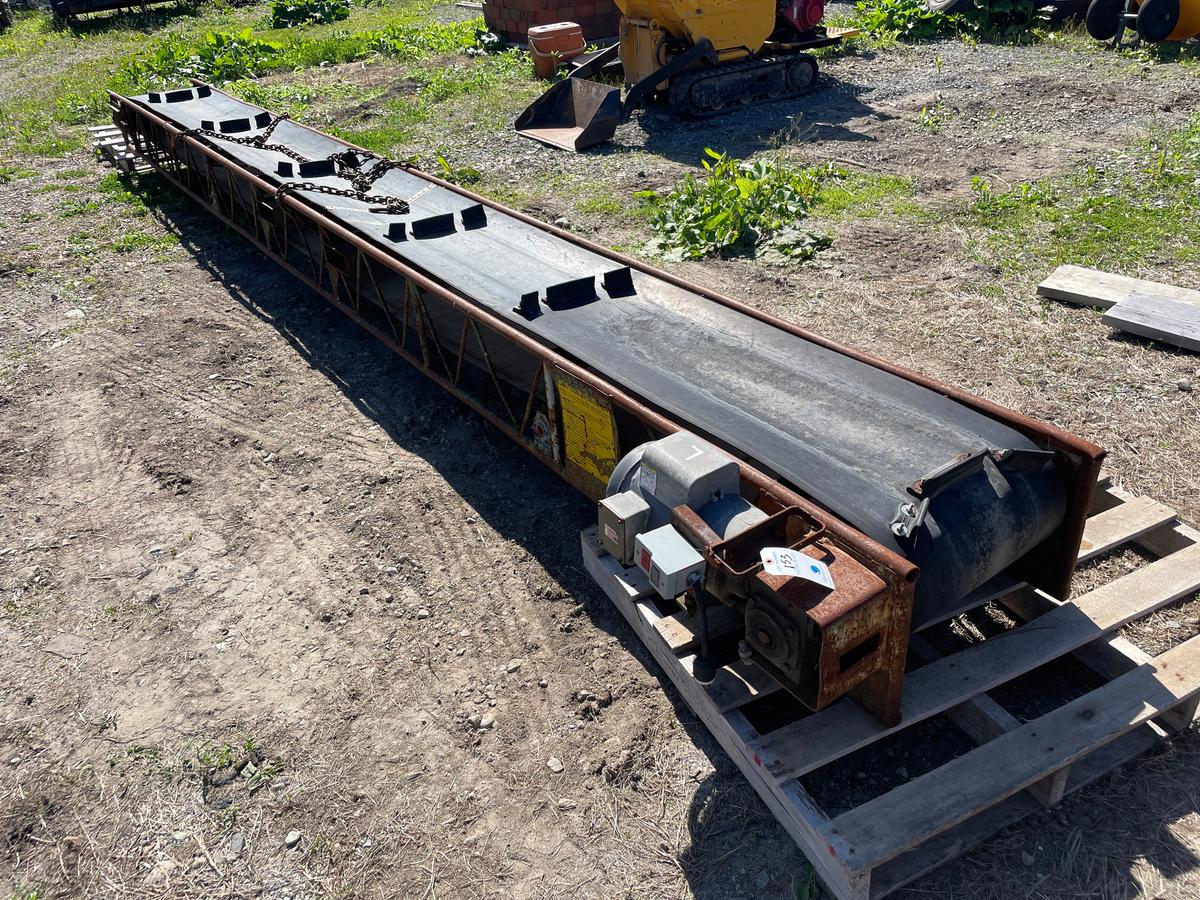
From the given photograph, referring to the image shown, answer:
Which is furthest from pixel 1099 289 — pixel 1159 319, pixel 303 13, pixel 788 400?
pixel 303 13

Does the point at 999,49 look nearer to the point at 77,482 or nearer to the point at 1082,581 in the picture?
the point at 1082,581

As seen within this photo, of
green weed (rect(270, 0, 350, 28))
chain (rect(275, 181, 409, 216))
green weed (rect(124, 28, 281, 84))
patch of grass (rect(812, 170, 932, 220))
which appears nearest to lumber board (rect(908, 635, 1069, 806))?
chain (rect(275, 181, 409, 216))

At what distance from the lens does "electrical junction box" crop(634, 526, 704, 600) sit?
2.76 m

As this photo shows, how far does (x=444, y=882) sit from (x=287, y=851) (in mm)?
610

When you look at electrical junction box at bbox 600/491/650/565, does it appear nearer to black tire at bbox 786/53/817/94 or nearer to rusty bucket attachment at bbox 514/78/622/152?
rusty bucket attachment at bbox 514/78/622/152

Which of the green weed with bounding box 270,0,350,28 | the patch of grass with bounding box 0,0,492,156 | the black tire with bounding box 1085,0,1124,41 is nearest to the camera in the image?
the black tire with bounding box 1085,0,1124,41

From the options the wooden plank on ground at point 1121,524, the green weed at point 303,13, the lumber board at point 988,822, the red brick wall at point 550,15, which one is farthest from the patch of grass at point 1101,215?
the green weed at point 303,13

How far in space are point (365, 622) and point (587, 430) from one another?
1.41m

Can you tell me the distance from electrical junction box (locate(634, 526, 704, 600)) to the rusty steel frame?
378 millimetres

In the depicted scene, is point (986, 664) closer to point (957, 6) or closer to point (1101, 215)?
point (1101, 215)

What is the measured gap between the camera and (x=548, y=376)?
4.04 m

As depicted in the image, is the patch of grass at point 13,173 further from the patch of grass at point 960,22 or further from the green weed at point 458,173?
the patch of grass at point 960,22

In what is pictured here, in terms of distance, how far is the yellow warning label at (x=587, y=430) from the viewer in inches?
148

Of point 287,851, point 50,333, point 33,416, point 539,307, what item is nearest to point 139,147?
point 50,333
